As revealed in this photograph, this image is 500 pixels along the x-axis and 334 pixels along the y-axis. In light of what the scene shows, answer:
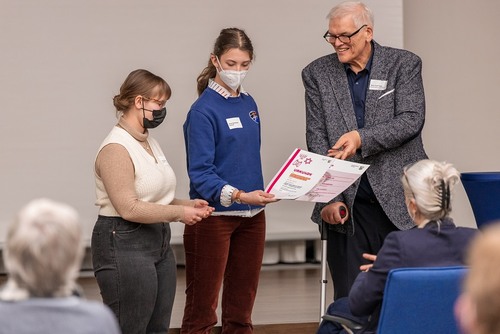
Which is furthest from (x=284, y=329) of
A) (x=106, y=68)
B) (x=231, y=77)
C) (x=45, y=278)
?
(x=45, y=278)

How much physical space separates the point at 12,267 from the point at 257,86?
4.80 metres

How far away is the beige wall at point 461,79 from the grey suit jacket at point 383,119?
3229 mm

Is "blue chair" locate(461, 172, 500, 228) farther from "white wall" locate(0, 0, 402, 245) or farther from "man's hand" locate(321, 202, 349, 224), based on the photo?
"white wall" locate(0, 0, 402, 245)

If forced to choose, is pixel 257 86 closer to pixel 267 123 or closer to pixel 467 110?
pixel 267 123

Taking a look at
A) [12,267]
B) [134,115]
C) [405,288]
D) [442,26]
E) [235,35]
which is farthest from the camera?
[442,26]

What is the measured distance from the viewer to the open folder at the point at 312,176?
145 inches

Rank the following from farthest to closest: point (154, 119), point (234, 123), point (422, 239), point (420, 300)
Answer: point (234, 123) < point (154, 119) < point (422, 239) < point (420, 300)

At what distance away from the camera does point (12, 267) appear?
182 centimetres

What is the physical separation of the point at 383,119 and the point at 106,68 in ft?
9.82

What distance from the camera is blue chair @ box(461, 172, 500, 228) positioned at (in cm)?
379

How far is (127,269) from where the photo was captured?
349 centimetres

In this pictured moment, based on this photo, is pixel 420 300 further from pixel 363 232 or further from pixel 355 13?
pixel 355 13

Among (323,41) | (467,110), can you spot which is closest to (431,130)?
(467,110)

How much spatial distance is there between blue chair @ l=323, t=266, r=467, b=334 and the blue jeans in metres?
1.08
